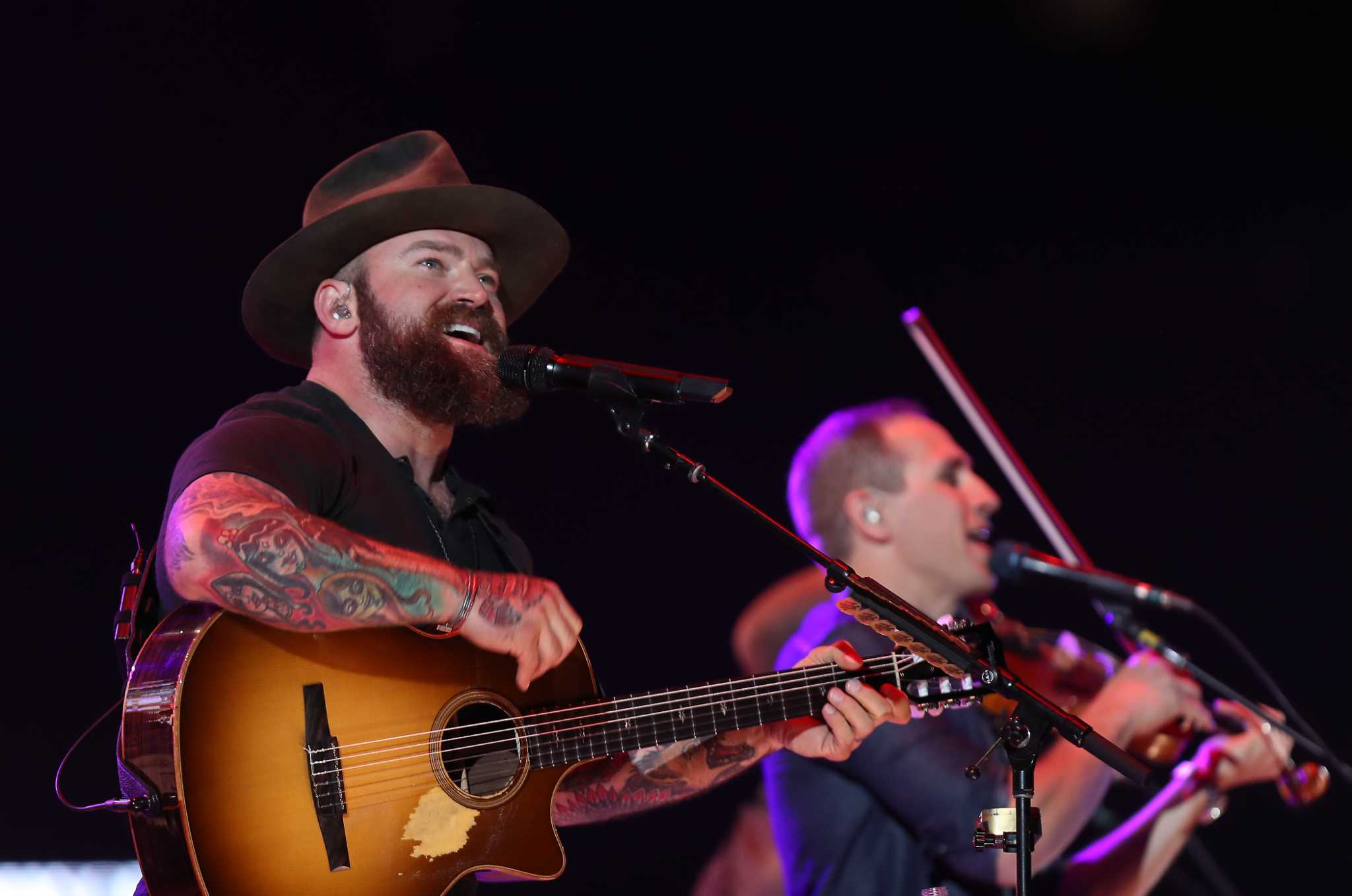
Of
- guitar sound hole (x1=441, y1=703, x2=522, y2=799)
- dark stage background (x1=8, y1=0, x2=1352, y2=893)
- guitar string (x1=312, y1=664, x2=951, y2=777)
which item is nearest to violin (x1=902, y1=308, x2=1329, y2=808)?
dark stage background (x1=8, y1=0, x2=1352, y2=893)

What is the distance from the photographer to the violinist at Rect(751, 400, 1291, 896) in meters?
3.29

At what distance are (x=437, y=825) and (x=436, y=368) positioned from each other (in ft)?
3.14

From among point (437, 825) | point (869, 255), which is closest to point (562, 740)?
point (437, 825)

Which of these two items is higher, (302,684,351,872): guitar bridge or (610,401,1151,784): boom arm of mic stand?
(302,684,351,872): guitar bridge

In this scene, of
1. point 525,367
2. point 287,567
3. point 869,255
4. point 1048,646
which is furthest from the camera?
point 869,255

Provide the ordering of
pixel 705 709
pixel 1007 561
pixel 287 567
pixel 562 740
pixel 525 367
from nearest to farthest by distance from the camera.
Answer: pixel 287 567 → pixel 525 367 → pixel 562 740 → pixel 705 709 → pixel 1007 561

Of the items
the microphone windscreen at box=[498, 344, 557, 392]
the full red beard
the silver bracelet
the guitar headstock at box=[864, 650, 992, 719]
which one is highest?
the full red beard

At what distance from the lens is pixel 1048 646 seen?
4148 millimetres

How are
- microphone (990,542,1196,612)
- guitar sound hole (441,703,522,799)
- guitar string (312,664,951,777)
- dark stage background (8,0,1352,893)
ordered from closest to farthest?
guitar string (312,664,951,777) < guitar sound hole (441,703,522,799) < microphone (990,542,1196,612) < dark stage background (8,0,1352,893)

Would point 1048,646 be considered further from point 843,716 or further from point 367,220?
point 367,220

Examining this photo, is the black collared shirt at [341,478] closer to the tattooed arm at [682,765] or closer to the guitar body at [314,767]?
the guitar body at [314,767]

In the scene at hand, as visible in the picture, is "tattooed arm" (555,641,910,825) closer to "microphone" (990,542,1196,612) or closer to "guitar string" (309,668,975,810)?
"guitar string" (309,668,975,810)

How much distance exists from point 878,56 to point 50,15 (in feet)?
10.2

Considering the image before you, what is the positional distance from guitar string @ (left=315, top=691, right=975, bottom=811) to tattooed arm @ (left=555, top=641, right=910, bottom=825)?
0.26 metres
